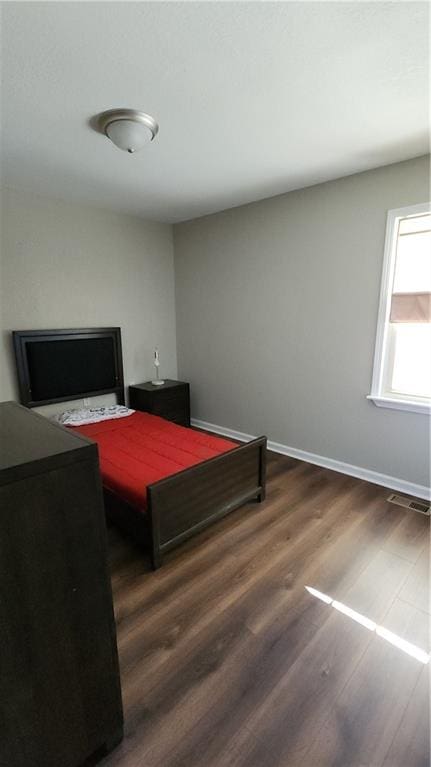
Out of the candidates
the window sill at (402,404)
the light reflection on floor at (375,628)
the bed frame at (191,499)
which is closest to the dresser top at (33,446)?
the bed frame at (191,499)

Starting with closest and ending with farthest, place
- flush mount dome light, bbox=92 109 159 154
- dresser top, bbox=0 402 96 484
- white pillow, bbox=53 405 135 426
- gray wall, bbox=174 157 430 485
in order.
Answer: dresser top, bbox=0 402 96 484, flush mount dome light, bbox=92 109 159 154, gray wall, bbox=174 157 430 485, white pillow, bbox=53 405 135 426

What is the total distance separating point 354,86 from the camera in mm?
1632

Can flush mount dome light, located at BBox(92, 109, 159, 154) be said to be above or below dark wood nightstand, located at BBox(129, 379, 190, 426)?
above

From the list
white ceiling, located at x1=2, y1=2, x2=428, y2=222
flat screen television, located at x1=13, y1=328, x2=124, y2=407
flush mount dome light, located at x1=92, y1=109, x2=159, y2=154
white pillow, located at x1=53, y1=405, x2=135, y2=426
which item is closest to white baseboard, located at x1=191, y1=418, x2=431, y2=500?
white pillow, located at x1=53, y1=405, x2=135, y2=426

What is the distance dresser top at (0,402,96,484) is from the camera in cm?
83

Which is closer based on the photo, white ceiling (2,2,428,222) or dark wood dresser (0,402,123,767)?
dark wood dresser (0,402,123,767)

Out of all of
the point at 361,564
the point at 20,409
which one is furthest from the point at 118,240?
the point at 361,564

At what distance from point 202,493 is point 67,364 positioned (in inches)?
79.9

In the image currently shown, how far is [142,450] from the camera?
2.64 meters

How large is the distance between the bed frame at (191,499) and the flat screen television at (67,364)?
5.07ft

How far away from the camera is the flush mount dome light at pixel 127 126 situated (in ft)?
5.95

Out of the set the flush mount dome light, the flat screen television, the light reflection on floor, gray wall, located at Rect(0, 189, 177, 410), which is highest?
the flush mount dome light

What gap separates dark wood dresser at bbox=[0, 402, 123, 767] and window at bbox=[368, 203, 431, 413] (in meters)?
2.48

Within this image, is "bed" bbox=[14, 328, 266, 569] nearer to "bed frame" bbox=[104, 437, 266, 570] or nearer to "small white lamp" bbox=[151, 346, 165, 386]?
"bed frame" bbox=[104, 437, 266, 570]
